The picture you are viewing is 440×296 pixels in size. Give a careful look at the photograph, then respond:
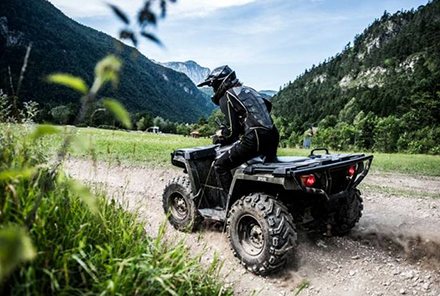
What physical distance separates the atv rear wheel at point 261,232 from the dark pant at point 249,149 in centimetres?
61

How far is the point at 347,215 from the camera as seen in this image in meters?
4.83

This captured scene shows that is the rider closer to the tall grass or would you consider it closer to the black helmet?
the black helmet

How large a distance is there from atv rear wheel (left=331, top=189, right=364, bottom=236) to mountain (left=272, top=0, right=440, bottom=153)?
110 ft

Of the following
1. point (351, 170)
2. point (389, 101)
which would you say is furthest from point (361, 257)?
point (389, 101)

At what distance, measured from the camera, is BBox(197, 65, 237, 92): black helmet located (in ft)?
15.6

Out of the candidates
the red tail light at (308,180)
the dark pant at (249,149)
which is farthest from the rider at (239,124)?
the red tail light at (308,180)

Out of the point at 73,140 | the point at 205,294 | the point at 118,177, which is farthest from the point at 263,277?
the point at 118,177

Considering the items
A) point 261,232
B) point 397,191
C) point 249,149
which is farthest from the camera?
point 397,191

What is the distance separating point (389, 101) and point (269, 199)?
11690 cm

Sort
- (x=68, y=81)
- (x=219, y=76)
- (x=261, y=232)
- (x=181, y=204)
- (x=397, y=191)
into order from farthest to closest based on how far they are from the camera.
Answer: (x=397, y=191) < (x=181, y=204) < (x=219, y=76) < (x=261, y=232) < (x=68, y=81)

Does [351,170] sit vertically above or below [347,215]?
above

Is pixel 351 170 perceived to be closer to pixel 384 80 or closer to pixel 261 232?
pixel 261 232

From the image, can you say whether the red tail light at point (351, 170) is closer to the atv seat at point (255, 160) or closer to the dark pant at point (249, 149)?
the dark pant at point (249, 149)

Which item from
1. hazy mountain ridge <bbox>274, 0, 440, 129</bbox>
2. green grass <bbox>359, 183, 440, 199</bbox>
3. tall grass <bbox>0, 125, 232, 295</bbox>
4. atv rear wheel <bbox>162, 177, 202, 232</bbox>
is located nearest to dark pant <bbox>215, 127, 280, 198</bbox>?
atv rear wheel <bbox>162, 177, 202, 232</bbox>
